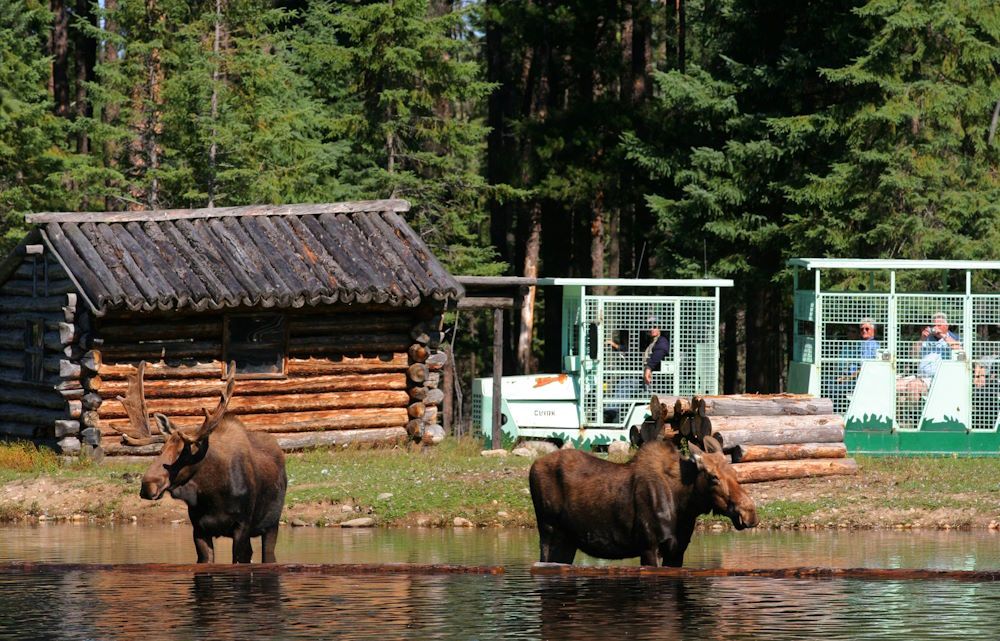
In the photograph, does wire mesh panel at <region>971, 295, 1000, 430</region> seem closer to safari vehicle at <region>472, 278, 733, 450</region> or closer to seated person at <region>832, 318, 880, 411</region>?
seated person at <region>832, 318, 880, 411</region>

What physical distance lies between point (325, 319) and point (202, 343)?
6.82 ft

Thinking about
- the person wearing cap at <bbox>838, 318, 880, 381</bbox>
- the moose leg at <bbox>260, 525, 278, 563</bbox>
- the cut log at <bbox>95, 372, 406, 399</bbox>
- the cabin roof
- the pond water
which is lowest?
the pond water

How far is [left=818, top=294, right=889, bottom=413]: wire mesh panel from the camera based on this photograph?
2817 cm

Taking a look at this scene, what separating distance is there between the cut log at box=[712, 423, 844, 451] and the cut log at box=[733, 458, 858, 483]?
266 mm

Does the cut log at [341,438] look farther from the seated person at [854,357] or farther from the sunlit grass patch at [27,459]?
the seated person at [854,357]

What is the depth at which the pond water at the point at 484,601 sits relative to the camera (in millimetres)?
12625

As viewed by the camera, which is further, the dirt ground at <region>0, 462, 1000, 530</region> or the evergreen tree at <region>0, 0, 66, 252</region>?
the evergreen tree at <region>0, 0, 66, 252</region>

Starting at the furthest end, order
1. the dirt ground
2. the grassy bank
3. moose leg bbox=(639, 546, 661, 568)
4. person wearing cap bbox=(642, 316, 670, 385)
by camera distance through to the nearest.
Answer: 1. person wearing cap bbox=(642, 316, 670, 385)
2. the grassy bank
3. the dirt ground
4. moose leg bbox=(639, 546, 661, 568)

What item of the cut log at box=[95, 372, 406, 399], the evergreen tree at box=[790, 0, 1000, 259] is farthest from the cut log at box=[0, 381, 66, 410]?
the evergreen tree at box=[790, 0, 1000, 259]

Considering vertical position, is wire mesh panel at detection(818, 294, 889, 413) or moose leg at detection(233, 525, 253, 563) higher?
wire mesh panel at detection(818, 294, 889, 413)

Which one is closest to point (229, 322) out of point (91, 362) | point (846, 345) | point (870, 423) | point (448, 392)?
point (91, 362)

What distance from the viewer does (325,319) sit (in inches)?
1128

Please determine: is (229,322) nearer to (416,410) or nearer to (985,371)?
(416,410)

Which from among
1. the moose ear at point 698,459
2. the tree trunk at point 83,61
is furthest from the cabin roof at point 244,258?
the tree trunk at point 83,61
